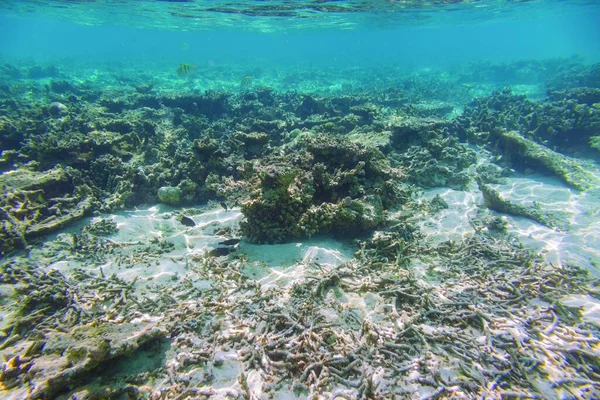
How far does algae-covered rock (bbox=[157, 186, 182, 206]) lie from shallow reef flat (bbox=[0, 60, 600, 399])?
0.16 meters

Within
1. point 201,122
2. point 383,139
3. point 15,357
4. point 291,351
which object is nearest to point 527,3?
point 383,139

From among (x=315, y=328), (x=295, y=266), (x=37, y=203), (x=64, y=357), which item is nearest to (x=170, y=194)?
(x=37, y=203)

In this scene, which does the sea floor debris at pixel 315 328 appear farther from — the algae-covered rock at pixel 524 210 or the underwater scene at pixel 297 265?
the algae-covered rock at pixel 524 210

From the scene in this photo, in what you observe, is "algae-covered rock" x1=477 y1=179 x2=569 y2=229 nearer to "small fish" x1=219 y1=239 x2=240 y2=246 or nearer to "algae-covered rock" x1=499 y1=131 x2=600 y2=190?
"algae-covered rock" x1=499 y1=131 x2=600 y2=190

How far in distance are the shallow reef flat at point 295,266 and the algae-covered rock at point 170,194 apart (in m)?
0.16

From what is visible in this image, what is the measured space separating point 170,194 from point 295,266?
397 cm

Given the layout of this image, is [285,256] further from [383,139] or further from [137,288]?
[383,139]

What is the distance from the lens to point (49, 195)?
634 centimetres

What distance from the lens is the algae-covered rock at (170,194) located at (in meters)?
6.98

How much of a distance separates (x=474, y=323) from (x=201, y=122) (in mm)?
10957

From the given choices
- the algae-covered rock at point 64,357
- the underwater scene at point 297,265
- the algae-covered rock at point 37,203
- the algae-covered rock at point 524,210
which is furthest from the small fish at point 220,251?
the algae-covered rock at point 524,210

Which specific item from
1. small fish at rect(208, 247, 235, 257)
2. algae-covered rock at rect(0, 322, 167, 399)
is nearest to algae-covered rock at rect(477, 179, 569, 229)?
small fish at rect(208, 247, 235, 257)

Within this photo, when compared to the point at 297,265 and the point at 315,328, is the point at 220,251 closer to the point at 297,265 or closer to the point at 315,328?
the point at 297,265

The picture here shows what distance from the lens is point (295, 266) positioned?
490 centimetres
